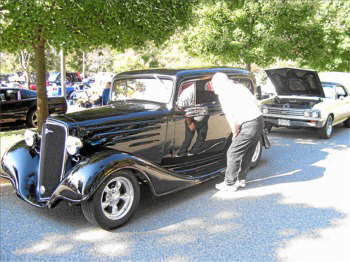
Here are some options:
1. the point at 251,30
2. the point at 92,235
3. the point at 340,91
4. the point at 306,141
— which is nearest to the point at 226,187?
the point at 92,235

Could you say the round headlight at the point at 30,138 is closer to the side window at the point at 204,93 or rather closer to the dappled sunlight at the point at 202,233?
the dappled sunlight at the point at 202,233

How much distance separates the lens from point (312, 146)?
8.49m

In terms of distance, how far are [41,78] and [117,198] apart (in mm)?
4452

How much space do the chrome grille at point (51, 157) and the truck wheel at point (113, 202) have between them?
633mm

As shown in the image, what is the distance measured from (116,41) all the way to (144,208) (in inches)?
138

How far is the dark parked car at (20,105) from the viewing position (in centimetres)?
1044

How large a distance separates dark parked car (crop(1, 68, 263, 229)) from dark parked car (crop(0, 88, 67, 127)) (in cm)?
610

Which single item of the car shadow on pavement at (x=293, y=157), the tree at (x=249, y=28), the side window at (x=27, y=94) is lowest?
the car shadow on pavement at (x=293, y=157)

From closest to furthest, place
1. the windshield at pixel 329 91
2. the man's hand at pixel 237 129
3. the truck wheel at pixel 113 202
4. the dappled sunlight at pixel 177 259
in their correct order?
the dappled sunlight at pixel 177 259 < the truck wheel at pixel 113 202 < the man's hand at pixel 237 129 < the windshield at pixel 329 91

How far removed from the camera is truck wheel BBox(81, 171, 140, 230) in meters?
3.76

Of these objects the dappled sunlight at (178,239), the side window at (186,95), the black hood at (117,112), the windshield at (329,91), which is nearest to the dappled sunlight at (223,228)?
the dappled sunlight at (178,239)

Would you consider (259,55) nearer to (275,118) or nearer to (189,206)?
(275,118)

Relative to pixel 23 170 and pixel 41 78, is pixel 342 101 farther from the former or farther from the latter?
pixel 23 170

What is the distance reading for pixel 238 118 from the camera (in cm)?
506
